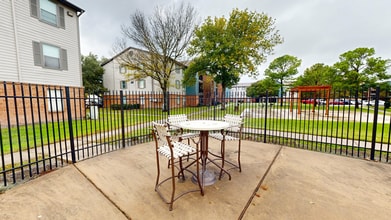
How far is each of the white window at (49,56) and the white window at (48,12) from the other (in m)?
1.49

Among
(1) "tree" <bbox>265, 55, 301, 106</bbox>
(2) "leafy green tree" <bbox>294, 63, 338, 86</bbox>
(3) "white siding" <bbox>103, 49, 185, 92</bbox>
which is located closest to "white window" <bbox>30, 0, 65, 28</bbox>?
→ (3) "white siding" <bbox>103, 49, 185, 92</bbox>

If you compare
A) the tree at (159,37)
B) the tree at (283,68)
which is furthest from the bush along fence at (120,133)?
the tree at (283,68)

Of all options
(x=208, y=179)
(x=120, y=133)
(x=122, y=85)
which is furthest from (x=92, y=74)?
(x=208, y=179)

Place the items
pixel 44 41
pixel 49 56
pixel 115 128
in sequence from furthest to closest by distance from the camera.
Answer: pixel 49 56, pixel 44 41, pixel 115 128

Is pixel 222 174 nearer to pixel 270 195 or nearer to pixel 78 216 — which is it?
pixel 270 195

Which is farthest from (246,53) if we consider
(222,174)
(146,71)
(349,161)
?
(222,174)

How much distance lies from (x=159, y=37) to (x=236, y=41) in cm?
752

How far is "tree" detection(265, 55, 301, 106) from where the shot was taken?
80.5 feet

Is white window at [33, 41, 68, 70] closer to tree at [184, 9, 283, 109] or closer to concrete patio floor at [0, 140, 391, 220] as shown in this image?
concrete patio floor at [0, 140, 391, 220]

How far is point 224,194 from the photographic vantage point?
2.61 meters

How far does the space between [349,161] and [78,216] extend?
5517 millimetres

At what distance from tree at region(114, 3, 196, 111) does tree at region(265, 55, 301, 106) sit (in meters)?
15.9

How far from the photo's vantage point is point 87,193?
2643mm

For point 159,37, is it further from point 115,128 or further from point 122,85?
point 115,128
